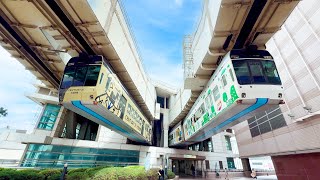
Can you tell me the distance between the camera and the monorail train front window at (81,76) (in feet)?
26.7

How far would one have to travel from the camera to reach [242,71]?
7539mm

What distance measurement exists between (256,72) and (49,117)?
25406mm

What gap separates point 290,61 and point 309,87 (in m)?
3.20

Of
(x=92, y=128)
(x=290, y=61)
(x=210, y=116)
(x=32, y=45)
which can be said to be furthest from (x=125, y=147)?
(x=290, y=61)

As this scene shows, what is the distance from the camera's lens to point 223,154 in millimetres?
32219

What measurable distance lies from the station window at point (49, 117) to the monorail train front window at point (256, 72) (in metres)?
23.9

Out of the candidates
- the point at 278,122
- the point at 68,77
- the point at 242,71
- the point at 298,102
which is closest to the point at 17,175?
the point at 68,77

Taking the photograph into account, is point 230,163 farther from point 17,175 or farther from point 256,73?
point 17,175

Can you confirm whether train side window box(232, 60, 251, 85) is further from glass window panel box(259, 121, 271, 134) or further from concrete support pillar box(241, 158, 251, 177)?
concrete support pillar box(241, 158, 251, 177)

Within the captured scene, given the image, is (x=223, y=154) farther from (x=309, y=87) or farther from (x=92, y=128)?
(x=92, y=128)

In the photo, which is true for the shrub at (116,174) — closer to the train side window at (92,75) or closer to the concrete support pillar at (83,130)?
the train side window at (92,75)

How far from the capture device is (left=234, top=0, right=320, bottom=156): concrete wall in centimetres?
1142

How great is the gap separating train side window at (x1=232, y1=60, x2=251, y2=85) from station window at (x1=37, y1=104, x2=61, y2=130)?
78.1 feet

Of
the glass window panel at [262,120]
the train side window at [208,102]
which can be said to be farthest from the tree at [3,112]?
the glass window panel at [262,120]
